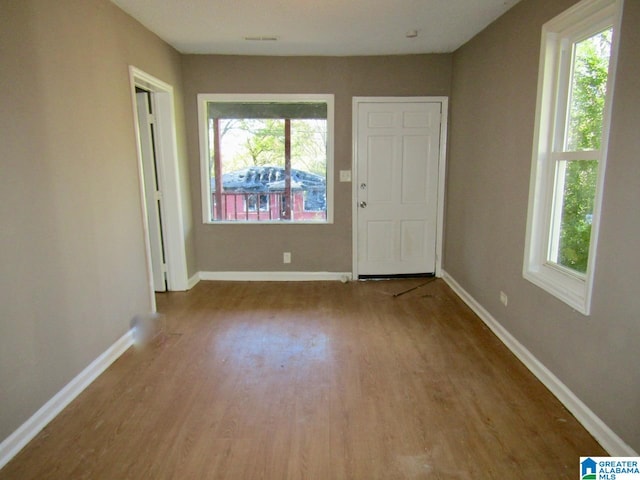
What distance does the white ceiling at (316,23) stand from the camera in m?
2.79

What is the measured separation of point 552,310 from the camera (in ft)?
7.66

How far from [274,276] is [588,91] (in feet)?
11.1

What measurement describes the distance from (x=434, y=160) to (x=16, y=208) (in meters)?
3.77

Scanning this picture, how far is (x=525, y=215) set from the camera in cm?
265

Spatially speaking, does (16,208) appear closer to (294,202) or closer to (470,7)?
(294,202)

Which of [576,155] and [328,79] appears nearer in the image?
[576,155]

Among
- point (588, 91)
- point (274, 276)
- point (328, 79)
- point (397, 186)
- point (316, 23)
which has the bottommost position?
point (274, 276)

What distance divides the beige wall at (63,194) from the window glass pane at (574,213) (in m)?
2.96

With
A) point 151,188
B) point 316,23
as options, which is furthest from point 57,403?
point 316,23

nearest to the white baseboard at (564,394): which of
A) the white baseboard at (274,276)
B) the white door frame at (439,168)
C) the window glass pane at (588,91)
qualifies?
the white door frame at (439,168)

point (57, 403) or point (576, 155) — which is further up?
point (576, 155)

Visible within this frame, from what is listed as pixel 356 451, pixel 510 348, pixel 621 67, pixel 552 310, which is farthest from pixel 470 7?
pixel 356 451

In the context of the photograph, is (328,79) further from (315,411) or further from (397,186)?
(315,411)

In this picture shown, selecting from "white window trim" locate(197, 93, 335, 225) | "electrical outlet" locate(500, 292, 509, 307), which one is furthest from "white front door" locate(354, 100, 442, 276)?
"electrical outlet" locate(500, 292, 509, 307)
